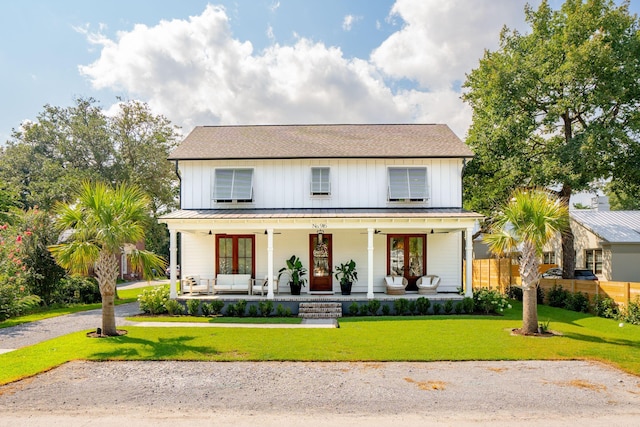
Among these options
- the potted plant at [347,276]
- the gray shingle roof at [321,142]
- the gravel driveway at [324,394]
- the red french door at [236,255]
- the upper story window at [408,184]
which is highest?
the gray shingle roof at [321,142]

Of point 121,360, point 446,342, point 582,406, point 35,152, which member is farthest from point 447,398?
point 35,152

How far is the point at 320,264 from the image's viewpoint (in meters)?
17.8

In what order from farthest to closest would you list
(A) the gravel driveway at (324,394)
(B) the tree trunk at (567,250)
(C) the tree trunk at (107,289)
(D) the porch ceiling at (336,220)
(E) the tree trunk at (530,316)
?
(B) the tree trunk at (567,250) < (D) the porch ceiling at (336,220) < (E) the tree trunk at (530,316) < (C) the tree trunk at (107,289) < (A) the gravel driveway at (324,394)

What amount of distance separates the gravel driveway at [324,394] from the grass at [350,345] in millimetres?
485

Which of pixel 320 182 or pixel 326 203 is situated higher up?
pixel 320 182

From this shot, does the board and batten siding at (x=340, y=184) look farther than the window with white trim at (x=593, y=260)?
No

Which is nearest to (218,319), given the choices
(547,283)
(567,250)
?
(547,283)

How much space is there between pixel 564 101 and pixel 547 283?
7.85m

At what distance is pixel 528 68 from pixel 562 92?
183 centimetres

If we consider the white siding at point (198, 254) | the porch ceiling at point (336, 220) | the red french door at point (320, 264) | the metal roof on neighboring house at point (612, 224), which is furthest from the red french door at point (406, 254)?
the metal roof on neighboring house at point (612, 224)

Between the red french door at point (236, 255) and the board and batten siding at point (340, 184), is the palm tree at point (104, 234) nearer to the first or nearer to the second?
the red french door at point (236, 255)

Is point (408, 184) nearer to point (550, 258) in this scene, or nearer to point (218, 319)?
point (218, 319)

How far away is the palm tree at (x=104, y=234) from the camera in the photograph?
441 inches

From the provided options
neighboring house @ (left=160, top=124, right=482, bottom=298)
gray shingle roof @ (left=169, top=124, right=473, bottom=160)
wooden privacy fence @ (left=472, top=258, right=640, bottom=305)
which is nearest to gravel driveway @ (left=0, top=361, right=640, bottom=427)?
wooden privacy fence @ (left=472, top=258, right=640, bottom=305)
